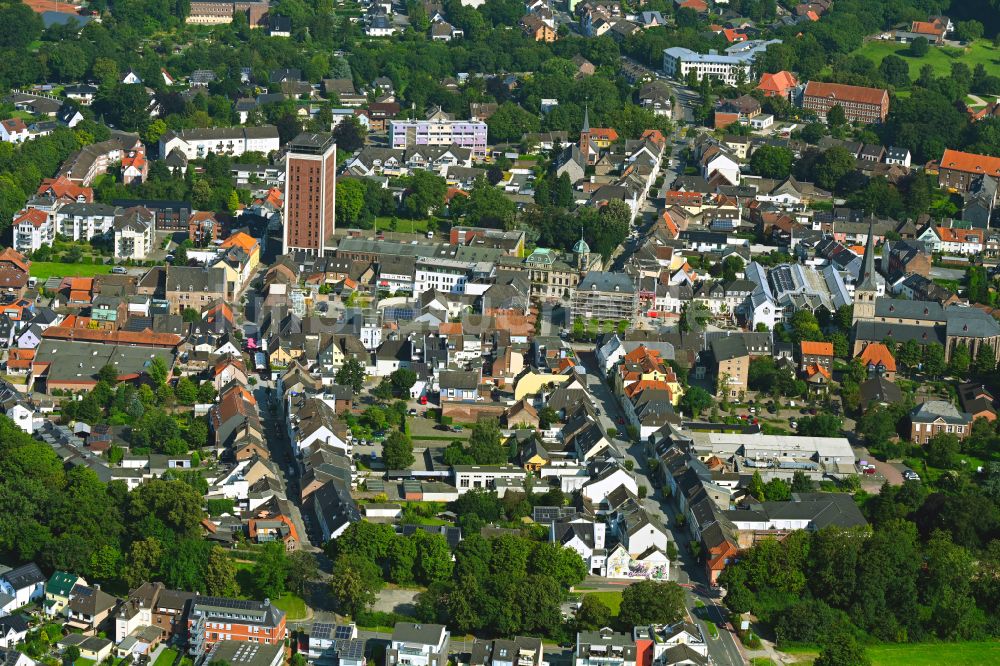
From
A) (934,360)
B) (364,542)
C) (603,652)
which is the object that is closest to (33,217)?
(364,542)

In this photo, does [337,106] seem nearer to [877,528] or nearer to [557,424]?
[557,424]

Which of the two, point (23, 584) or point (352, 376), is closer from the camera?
point (23, 584)

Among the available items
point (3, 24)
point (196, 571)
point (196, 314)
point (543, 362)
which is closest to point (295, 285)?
point (196, 314)

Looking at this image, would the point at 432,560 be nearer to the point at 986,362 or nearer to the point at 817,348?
the point at 817,348

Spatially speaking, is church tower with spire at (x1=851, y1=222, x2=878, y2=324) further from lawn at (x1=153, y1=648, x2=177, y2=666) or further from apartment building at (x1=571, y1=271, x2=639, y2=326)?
lawn at (x1=153, y1=648, x2=177, y2=666)

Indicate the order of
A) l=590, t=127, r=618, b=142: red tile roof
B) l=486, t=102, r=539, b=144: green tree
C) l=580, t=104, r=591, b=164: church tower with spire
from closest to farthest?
→ l=580, t=104, r=591, b=164: church tower with spire, l=590, t=127, r=618, b=142: red tile roof, l=486, t=102, r=539, b=144: green tree

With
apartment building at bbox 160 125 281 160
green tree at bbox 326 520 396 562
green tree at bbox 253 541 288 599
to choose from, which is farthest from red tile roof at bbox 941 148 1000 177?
green tree at bbox 253 541 288 599

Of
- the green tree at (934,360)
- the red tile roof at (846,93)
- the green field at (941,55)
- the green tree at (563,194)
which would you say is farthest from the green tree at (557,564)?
the green field at (941,55)
